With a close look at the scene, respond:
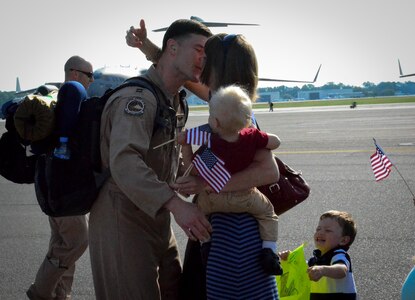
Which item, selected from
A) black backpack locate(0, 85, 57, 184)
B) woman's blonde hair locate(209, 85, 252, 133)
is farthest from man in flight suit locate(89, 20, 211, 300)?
black backpack locate(0, 85, 57, 184)

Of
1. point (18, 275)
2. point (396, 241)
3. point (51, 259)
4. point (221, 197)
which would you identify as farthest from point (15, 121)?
point (396, 241)

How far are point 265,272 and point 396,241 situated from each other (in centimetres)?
420

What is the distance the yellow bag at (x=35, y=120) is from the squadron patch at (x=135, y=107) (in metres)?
0.43

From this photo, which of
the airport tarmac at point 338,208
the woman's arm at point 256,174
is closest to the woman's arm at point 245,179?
the woman's arm at point 256,174

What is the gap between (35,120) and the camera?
2.97 metres

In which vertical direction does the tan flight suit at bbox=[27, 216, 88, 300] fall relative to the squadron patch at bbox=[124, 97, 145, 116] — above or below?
below

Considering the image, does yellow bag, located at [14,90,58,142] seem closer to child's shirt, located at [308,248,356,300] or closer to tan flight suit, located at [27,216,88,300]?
tan flight suit, located at [27,216,88,300]

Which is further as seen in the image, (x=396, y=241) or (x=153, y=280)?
(x=396, y=241)

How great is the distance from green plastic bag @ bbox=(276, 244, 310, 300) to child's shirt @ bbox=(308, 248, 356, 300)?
0.25 meters

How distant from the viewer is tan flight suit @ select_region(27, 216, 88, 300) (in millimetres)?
4457

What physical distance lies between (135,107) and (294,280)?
130 cm

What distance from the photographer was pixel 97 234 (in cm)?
302

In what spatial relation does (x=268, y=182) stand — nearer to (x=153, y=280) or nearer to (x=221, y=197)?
(x=221, y=197)

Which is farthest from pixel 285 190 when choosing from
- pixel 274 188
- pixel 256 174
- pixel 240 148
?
pixel 240 148
